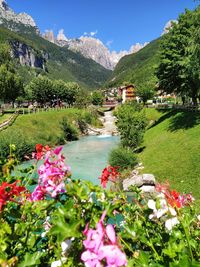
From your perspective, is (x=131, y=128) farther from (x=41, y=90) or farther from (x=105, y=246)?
(x=41, y=90)

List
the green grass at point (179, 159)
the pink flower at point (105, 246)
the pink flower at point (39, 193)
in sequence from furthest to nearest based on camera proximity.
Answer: the green grass at point (179, 159), the pink flower at point (39, 193), the pink flower at point (105, 246)

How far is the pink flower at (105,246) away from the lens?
6.77 feet

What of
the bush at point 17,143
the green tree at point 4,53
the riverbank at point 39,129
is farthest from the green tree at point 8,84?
the bush at point 17,143

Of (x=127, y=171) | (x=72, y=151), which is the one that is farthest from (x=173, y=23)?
(x=127, y=171)

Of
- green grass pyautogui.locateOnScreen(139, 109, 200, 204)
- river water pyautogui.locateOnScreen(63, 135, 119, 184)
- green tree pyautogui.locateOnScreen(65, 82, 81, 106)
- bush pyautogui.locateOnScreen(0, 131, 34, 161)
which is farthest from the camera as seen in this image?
green tree pyautogui.locateOnScreen(65, 82, 81, 106)

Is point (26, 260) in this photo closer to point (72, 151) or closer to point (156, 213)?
point (156, 213)

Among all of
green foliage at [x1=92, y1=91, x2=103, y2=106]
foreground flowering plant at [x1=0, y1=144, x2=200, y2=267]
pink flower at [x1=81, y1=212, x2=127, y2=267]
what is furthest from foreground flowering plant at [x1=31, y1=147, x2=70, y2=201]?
green foliage at [x1=92, y1=91, x2=103, y2=106]

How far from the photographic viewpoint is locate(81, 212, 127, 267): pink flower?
2064 millimetres

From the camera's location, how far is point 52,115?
3027 inches

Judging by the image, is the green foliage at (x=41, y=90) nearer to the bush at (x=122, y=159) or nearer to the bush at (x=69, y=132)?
the bush at (x=69, y=132)

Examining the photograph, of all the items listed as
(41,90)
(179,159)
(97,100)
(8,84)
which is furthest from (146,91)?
(179,159)

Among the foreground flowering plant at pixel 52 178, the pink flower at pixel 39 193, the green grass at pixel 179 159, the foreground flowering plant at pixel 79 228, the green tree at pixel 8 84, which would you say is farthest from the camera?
the green tree at pixel 8 84

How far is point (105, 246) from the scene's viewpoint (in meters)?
2.07

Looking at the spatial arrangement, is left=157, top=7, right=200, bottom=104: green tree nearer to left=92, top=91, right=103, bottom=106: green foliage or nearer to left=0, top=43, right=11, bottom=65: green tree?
left=0, top=43, right=11, bottom=65: green tree
